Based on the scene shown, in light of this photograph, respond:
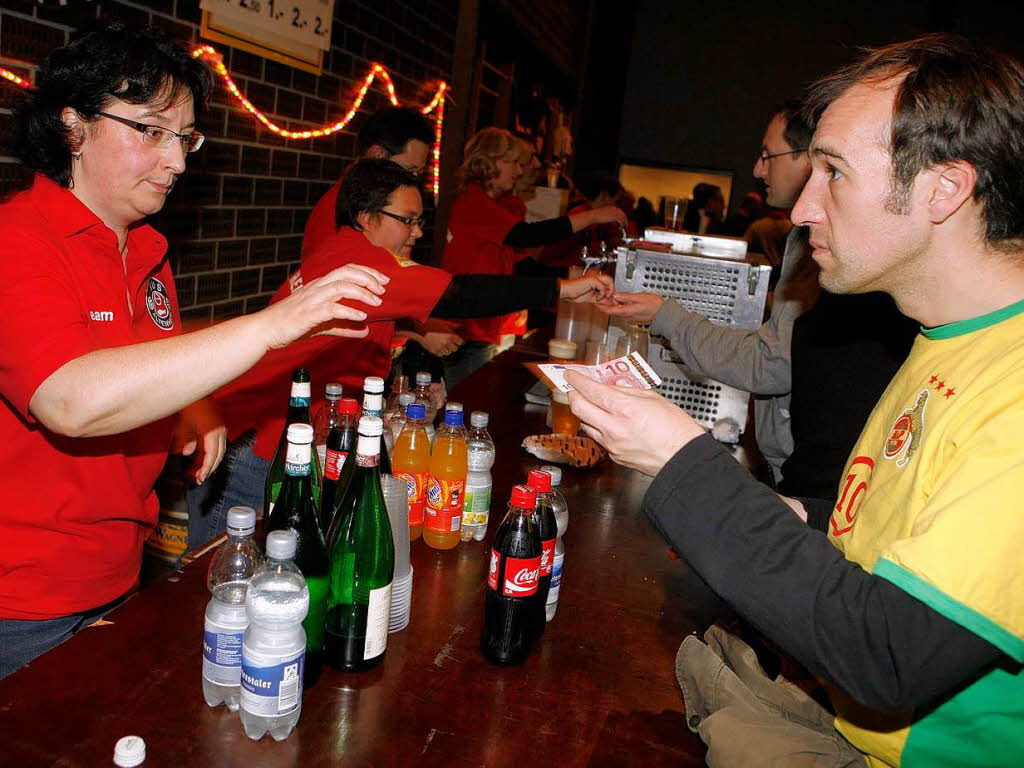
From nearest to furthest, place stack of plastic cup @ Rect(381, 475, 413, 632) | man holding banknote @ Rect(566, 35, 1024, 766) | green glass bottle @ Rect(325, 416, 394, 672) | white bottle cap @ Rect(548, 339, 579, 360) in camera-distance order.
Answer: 1. man holding banknote @ Rect(566, 35, 1024, 766)
2. green glass bottle @ Rect(325, 416, 394, 672)
3. stack of plastic cup @ Rect(381, 475, 413, 632)
4. white bottle cap @ Rect(548, 339, 579, 360)

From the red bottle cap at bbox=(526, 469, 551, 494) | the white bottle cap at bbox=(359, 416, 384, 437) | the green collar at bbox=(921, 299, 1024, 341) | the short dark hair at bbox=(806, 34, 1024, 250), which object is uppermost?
the short dark hair at bbox=(806, 34, 1024, 250)

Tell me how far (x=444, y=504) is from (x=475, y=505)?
10cm

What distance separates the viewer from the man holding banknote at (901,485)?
0.87 meters

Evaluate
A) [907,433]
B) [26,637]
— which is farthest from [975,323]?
[26,637]

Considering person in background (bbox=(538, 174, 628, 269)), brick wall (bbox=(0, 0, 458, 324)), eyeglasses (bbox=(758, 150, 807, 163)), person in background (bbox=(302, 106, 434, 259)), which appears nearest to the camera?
brick wall (bbox=(0, 0, 458, 324))

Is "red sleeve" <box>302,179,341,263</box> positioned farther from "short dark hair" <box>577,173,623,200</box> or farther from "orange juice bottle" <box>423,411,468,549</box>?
"short dark hair" <box>577,173,623,200</box>

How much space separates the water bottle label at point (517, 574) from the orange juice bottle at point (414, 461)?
39cm

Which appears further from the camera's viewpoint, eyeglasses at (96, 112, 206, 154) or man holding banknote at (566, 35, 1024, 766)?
eyeglasses at (96, 112, 206, 154)

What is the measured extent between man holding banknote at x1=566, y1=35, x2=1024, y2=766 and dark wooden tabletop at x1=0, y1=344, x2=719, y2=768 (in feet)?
0.47

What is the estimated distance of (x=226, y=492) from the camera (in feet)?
7.80

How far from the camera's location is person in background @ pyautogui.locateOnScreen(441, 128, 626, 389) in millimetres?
4496

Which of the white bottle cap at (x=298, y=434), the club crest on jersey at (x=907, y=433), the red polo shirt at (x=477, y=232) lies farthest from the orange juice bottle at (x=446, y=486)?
the red polo shirt at (x=477, y=232)

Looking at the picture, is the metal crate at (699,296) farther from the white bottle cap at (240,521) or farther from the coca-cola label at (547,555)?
the white bottle cap at (240,521)

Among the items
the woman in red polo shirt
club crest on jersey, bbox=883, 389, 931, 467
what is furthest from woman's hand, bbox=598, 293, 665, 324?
club crest on jersey, bbox=883, 389, 931, 467
